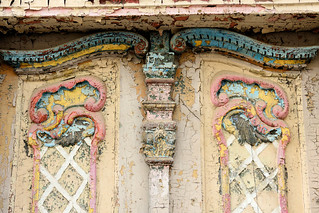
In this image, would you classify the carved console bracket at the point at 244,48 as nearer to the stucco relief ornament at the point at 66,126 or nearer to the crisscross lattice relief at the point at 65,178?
the stucco relief ornament at the point at 66,126

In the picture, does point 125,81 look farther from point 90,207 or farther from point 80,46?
point 90,207

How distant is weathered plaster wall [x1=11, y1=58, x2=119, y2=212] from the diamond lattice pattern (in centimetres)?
90

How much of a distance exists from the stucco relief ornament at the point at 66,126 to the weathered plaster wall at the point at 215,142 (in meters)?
0.80

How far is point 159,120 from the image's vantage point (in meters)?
3.44

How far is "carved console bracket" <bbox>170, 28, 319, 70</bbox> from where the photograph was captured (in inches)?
138

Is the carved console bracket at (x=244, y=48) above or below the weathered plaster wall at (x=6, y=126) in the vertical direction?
above

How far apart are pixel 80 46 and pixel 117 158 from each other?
91 centimetres

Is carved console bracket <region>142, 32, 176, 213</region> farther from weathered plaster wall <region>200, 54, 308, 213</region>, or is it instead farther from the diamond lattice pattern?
Result: the diamond lattice pattern

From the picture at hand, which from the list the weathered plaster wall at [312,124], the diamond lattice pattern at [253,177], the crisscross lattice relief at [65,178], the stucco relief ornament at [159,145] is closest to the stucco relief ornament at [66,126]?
the crisscross lattice relief at [65,178]

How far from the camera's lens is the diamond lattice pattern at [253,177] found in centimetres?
340

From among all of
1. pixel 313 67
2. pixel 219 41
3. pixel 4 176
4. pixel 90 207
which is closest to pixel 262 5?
pixel 219 41

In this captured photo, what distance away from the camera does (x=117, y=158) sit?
3455mm

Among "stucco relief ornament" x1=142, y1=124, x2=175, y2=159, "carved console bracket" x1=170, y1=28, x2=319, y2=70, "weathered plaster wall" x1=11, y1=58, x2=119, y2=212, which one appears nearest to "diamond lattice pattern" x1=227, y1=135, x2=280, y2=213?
"stucco relief ornament" x1=142, y1=124, x2=175, y2=159

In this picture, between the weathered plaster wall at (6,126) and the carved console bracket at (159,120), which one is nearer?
the carved console bracket at (159,120)
